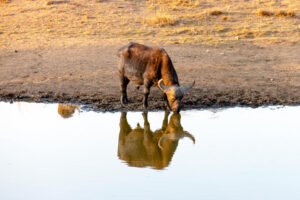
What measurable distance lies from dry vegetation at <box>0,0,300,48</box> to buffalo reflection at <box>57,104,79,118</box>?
5.89m

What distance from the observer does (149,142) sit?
10.6m

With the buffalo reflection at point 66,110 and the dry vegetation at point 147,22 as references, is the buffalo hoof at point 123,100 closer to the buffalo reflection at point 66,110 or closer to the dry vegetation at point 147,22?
the buffalo reflection at point 66,110

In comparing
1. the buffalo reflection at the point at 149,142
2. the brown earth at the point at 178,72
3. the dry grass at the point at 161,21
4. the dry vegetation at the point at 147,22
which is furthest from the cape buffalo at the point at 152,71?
the dry grass at the point at 161,21

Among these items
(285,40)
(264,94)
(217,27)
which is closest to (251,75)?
(264,94)

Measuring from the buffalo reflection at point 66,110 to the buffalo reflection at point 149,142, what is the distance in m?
1.17

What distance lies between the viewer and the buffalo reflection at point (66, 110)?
11.9 meters

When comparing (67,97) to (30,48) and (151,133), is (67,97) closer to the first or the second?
(151,133)

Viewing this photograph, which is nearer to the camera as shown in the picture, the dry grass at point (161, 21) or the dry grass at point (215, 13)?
the dry grass at point (161, 21)

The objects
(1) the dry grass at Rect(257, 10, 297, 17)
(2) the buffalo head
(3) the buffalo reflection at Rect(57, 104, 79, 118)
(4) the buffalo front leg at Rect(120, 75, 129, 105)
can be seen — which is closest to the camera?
(2) the buffalo head

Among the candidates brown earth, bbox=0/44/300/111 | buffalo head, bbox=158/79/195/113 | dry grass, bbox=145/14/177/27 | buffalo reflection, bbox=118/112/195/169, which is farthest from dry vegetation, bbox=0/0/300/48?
buffalo reflection, bbox=118/112/195/169

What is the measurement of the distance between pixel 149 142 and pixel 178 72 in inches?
195

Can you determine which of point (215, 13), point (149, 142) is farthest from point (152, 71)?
point (215, 13)

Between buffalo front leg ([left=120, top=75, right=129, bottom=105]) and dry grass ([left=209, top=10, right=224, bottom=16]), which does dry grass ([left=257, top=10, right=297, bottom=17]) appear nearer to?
dry grass ([left=209, top=10, right=224, bottom=16])

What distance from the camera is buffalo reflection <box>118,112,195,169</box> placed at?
9438mm
